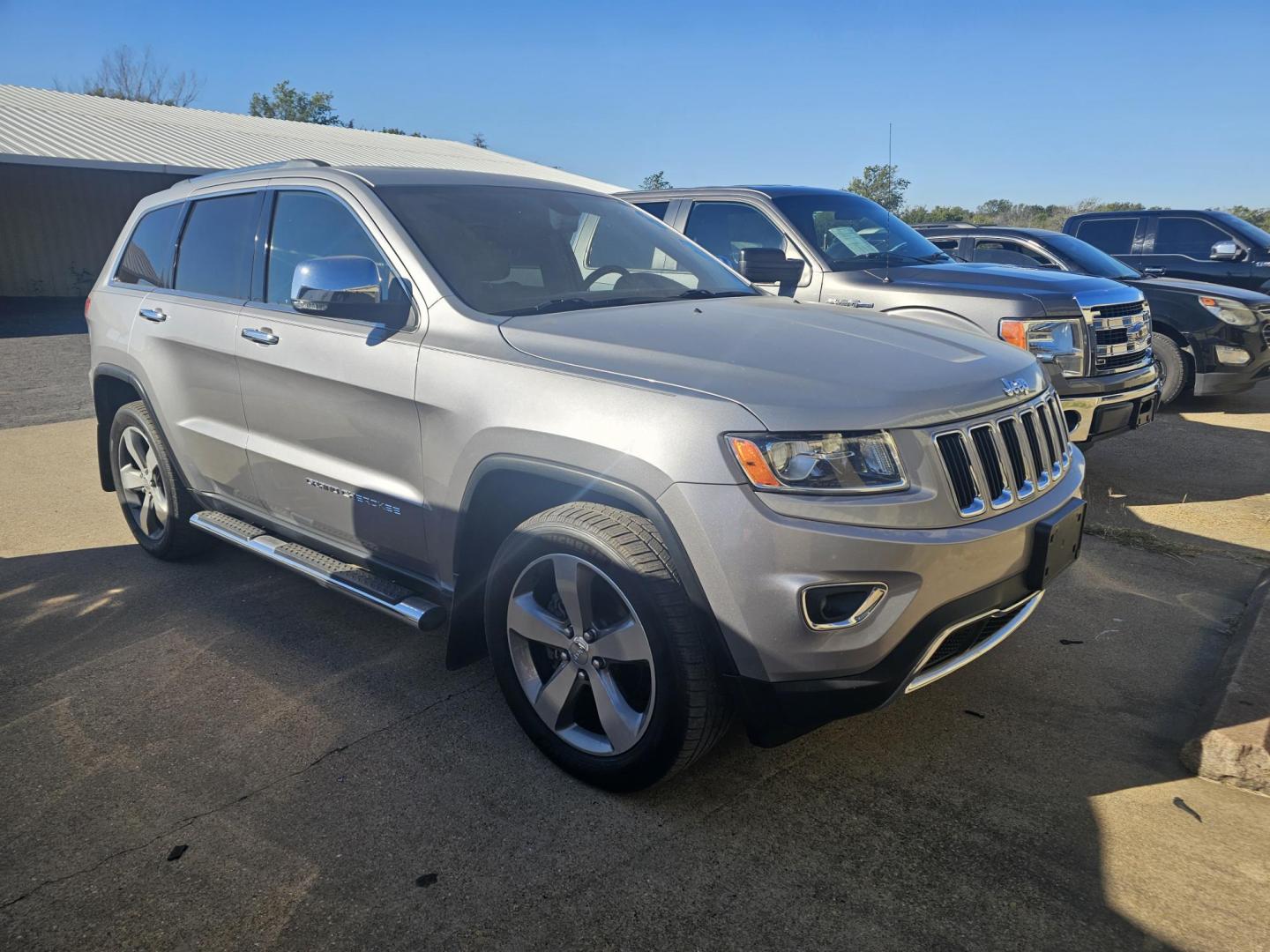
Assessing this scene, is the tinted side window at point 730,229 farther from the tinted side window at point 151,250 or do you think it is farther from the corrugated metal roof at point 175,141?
the corrugated metal roof at point 175,141

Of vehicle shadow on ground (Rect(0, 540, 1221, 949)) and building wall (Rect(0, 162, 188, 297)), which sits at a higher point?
building wall (Rect(0, 162, 188, 297))

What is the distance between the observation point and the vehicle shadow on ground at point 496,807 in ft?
8.14

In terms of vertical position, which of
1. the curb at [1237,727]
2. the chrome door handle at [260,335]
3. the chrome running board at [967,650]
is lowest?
the curb at [1237,727]

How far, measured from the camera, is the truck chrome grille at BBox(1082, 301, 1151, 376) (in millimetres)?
6281

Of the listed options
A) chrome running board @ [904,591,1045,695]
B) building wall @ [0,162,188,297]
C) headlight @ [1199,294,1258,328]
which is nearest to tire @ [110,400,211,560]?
chrome running board @ [904,591,1045,695]

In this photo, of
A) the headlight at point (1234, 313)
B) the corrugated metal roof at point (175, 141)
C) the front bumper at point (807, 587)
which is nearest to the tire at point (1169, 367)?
the headlight at point (1234, 313)

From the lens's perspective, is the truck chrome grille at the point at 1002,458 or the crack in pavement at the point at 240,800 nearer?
the crack in pavement at the point at 240,800

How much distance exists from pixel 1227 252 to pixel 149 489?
10.8 m

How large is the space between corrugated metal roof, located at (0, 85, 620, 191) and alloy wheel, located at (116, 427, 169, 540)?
34.9 ft

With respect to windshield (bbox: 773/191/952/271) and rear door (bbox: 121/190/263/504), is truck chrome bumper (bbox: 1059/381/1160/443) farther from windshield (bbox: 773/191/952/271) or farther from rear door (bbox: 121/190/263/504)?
rear door (bbox: 121/190/263/504)

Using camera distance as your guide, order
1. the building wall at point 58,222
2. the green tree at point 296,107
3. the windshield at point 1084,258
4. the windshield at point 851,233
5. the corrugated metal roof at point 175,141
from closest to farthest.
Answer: the windshield at point 851,233 → the windshield at point 1084,258 → the corrugated metal roof at point 175,141 → the building wall at point 58,222 → the green tree at point 296,107

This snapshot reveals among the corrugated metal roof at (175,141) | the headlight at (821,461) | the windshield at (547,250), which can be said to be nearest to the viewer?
the headlight at (821,461)

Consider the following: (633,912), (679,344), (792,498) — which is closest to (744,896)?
(633,912)

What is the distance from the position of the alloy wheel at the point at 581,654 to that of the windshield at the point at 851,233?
4.29 meters
